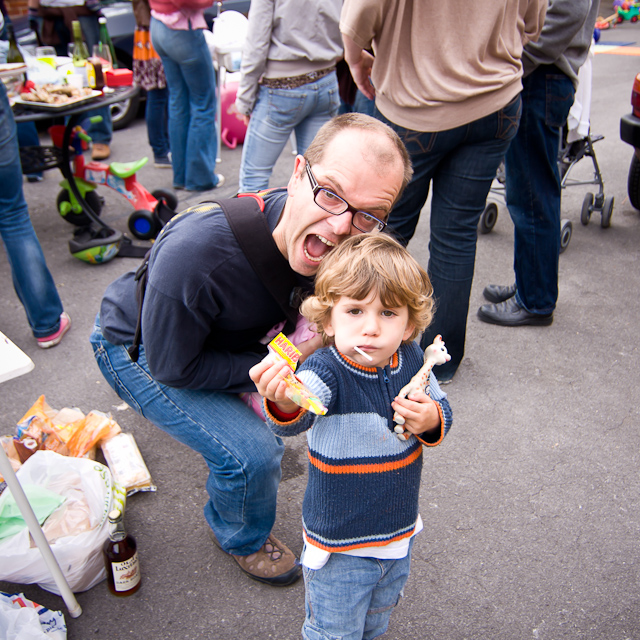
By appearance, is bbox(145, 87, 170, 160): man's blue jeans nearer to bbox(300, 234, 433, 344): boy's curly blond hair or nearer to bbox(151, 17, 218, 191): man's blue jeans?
bbox(151, 17, 218, 191): man's blue jeans

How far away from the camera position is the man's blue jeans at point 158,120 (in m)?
5.49

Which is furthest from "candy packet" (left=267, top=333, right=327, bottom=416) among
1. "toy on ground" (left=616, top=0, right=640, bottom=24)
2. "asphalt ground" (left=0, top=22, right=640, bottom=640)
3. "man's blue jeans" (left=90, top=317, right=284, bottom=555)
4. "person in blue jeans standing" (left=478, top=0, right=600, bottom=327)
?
"toy on ground" (left=616, top=0, right=640, bottom=24)

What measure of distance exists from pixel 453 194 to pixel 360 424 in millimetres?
1443

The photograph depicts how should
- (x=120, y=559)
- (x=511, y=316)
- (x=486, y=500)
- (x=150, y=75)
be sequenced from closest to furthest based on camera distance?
(x=120, y=559) → (x=486, y=500) → (x=511, y=316) → (x=150, y=75)

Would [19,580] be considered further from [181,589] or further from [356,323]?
[356,323]

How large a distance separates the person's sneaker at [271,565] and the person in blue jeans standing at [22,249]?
188 centimetres

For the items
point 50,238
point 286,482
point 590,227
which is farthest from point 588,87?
point 50,238

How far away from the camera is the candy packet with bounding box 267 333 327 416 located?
1.22 meters

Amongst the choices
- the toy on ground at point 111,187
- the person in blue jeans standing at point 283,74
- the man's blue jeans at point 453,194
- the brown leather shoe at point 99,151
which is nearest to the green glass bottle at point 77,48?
the toy on ground at point 111,187

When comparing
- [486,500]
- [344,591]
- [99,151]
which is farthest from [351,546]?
[99,151]

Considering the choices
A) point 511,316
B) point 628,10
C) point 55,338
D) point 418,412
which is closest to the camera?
point 418,412

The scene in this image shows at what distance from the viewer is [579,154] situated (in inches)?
166

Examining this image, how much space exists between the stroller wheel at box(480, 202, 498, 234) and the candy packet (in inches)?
135

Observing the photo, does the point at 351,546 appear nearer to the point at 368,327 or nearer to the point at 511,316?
the point at 368,327
